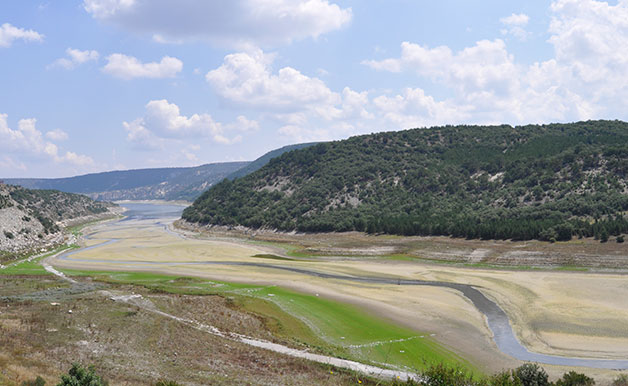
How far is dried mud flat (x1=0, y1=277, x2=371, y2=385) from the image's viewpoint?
74.1ft

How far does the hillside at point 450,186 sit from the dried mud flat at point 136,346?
178ft

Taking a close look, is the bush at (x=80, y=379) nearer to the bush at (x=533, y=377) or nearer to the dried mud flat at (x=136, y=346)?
the dried mud flat at (x=136, y=346)

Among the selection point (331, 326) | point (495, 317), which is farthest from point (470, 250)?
point (331, 326)

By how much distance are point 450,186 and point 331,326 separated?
9047 cm

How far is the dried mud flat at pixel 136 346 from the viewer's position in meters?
22.6

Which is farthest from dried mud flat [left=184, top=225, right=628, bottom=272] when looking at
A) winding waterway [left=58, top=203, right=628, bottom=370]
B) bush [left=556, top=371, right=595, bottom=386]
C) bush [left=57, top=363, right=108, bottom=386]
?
bush [left=57, top=363, right=108, bottom=386]

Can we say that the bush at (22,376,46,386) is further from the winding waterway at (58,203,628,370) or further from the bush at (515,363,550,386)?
the winding waterway at (58,203,628,370)

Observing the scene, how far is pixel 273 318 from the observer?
36.0 metres

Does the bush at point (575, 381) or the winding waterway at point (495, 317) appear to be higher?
the bush at point (575, 381)

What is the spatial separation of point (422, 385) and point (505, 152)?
130364 mm

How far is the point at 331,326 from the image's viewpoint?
112 feet

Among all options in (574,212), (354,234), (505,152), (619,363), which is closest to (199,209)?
(354,234)

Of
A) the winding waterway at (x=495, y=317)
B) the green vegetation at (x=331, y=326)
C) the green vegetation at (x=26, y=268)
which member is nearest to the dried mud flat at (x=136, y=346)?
the green vegetation at (x=331, y=326)

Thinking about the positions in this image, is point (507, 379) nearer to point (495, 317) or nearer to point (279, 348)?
point (279, 348)
